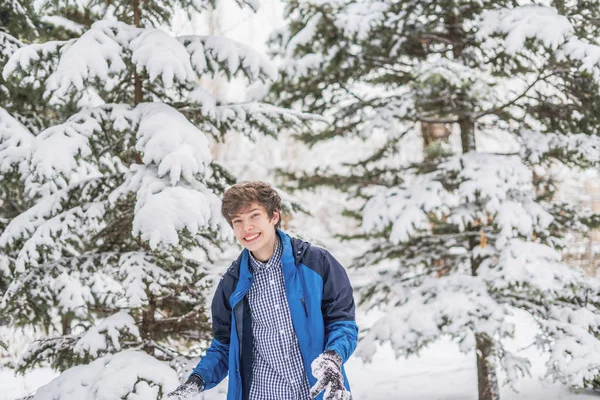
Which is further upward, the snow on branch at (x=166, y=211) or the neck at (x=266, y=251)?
the snow on branch at (x=166, y=211)

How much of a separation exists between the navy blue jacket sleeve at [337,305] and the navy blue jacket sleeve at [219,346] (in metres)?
0.52

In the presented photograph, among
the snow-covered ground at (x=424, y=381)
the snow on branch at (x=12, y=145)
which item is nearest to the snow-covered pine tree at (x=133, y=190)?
the snow on branch at (x=12, y=145)

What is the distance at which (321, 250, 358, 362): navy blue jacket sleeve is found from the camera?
7.72ft

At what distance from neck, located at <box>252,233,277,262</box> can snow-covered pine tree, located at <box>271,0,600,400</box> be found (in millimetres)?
2739

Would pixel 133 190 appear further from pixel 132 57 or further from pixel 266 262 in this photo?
pixel 266 262

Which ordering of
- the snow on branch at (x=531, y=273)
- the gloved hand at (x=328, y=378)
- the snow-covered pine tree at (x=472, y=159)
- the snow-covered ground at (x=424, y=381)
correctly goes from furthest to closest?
the snow-covered ground at (x=424, y=381), the snow-covered pine tree at (x=472, y=159), the snow on branch at (x=531, y=273), the gloved hand at (x=328, y=378)

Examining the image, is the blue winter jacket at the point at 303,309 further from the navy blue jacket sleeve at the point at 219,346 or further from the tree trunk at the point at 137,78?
the tree trunk at the point at 137,78

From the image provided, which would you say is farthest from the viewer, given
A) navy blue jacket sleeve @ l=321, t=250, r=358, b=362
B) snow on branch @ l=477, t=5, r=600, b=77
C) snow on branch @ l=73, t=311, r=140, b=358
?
snow on branch @ l=477, t=5, r=600, b=77

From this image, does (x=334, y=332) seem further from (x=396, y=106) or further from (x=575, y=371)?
(x=396, y=106)

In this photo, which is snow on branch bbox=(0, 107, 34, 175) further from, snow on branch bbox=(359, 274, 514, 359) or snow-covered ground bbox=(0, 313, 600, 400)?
snow on branch bbox=(359, 274, 514, 359)

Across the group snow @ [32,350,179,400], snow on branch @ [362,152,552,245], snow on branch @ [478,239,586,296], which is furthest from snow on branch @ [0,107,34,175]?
snow on branch @ [478,239,586,296]

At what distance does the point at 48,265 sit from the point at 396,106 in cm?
386

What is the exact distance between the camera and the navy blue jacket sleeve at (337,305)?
235 centimetres

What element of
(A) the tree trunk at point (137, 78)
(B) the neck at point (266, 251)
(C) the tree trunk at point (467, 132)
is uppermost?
(A) the tree trunk at point (137, 78)
